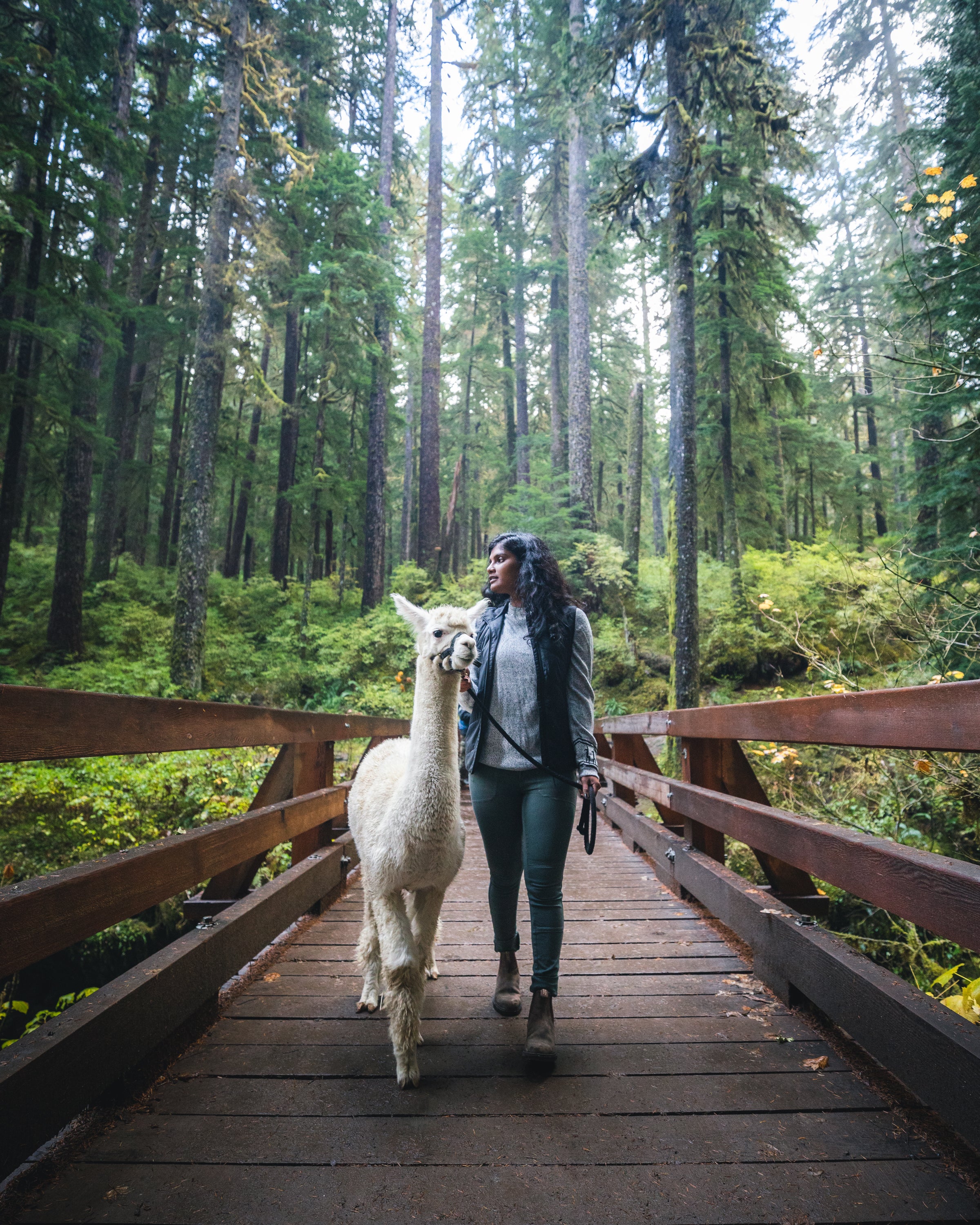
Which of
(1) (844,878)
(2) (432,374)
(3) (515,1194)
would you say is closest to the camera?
(3) (515,1194)

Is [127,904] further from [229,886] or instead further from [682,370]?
[682,370]

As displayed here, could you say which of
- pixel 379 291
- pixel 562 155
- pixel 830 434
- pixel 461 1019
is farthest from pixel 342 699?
pixel 562 155

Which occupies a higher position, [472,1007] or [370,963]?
[370,963]

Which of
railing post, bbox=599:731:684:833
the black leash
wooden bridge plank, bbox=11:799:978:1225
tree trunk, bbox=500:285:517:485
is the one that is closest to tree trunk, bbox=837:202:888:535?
tree trunk, bbox=500:285:517:485

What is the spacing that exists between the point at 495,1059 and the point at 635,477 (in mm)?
17810

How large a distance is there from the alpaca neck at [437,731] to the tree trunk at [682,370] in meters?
7.48

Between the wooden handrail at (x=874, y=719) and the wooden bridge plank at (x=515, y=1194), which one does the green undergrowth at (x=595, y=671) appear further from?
the wooden bridge plank at (x=515, y=1194)

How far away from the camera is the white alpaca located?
2.35m

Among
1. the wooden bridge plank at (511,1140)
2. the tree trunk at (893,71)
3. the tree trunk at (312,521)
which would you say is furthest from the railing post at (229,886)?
the tree trunk at (893,71)

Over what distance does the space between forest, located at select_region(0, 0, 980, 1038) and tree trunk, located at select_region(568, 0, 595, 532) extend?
12cm

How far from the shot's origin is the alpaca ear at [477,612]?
2.65 m

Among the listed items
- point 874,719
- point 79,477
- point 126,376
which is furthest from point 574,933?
point 126,376

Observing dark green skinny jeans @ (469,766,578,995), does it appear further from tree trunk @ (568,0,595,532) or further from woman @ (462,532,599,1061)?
tree trunk @ (568,0,595,532)

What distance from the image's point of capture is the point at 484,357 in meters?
27.4
